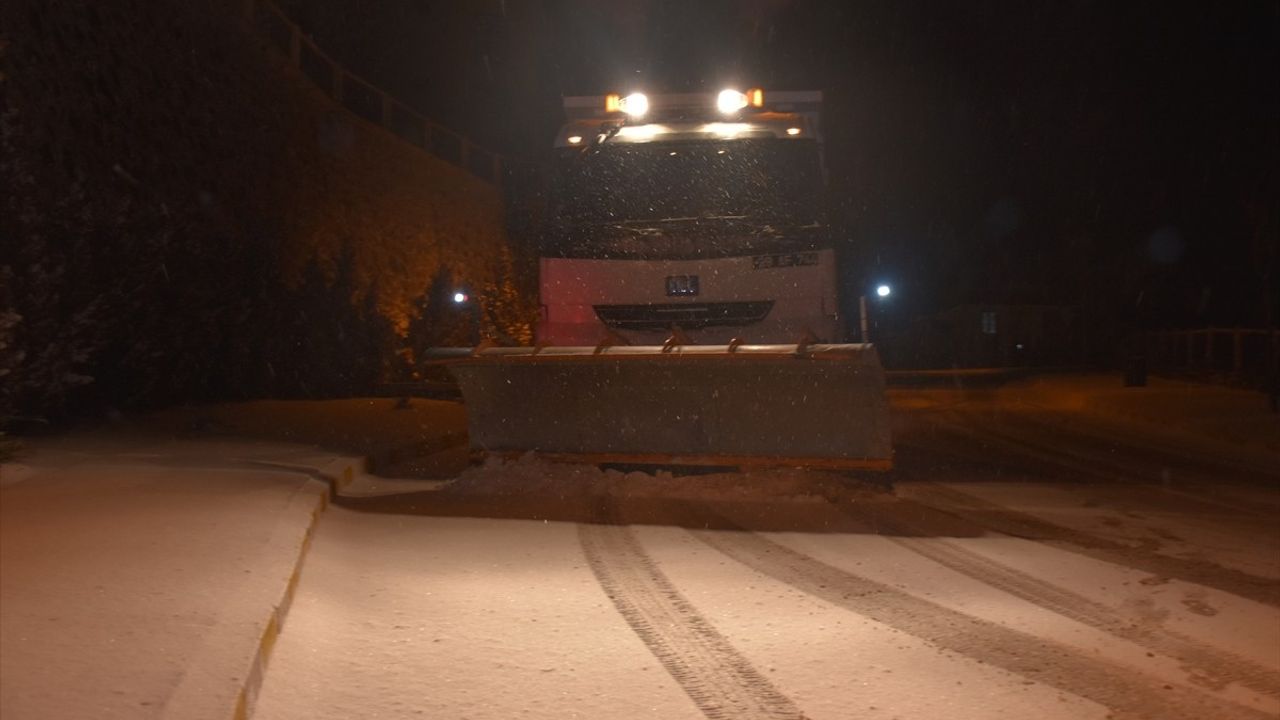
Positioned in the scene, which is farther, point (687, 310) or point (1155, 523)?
point (687, 310)

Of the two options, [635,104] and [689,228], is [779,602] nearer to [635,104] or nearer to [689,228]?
[689,228]

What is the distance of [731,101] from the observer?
12539 mm

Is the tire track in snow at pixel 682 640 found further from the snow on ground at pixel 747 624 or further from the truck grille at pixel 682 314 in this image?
the truck grille at pixel 682 314

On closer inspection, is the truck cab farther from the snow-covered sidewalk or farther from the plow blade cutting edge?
the snow-covered sidewalk

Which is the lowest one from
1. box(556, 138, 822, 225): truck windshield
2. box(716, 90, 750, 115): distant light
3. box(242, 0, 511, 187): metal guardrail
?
box(556, 138, 822, 225): truck windshield

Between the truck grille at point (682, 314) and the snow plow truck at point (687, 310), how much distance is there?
0.01 metres

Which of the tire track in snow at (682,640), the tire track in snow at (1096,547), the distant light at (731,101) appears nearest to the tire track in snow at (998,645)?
the tire track in snow at (682,640)

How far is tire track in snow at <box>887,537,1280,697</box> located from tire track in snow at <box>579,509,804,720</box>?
191cm

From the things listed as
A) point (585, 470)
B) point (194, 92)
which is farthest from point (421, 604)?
point (194, 92)

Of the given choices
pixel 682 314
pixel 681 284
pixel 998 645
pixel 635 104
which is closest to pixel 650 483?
pixel 682 314

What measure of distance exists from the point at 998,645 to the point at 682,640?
61.9 inches

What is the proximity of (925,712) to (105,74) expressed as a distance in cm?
1581

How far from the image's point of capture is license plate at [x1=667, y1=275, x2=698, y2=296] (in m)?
11.5

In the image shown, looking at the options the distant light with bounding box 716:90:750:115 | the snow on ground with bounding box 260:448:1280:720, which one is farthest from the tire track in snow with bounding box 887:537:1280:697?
the distant light with bounding box 716:90:750:115
